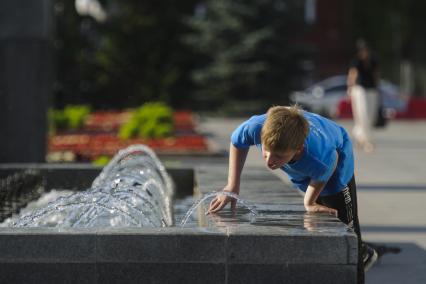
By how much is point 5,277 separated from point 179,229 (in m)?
0.89

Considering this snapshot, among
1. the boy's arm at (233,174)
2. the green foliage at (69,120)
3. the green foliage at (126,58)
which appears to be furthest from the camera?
the green foliage at (126,58)

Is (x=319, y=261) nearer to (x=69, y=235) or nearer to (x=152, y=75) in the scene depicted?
(x=69, y=235)

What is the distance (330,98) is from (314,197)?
40732 mm

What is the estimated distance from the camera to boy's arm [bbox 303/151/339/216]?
6375 millimetres

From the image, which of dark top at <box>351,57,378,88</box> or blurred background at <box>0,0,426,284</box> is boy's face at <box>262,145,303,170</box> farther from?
dark top at <box>351,57,378,88</box>

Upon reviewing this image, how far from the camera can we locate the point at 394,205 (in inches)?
479

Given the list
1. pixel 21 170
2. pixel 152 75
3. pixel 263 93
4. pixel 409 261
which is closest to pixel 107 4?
pixel 152 75

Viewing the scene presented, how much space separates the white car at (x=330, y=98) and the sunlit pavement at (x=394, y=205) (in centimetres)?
1880

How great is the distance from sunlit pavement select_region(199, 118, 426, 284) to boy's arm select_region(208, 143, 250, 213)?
51.3 inches

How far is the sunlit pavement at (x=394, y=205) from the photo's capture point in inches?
320

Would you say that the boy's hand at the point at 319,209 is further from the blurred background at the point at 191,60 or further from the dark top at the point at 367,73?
the blurred background at the point at 191,60

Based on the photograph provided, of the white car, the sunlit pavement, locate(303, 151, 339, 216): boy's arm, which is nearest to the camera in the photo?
locate(303, 151, 339, 216): boy's arm

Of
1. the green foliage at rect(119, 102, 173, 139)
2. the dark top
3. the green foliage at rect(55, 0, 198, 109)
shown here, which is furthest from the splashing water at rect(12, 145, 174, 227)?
the green foliage at rect(55, 0, 198, 109)

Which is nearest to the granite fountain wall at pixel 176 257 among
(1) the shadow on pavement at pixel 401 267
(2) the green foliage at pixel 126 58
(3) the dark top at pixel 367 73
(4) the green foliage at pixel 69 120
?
(1) the shadow on pavement at pixel 401 267
